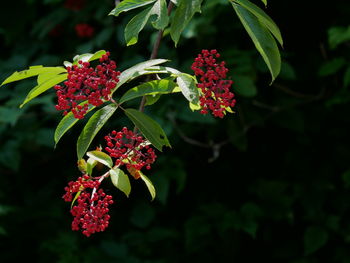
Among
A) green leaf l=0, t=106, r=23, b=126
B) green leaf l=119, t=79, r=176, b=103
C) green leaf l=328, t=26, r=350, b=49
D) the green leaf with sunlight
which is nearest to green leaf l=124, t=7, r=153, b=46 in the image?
the green leaf with sunlight

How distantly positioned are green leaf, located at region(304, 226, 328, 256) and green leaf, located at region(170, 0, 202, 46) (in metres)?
2.31

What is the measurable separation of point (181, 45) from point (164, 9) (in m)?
2.03

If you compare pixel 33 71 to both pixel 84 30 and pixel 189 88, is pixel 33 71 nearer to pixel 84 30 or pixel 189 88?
pixel 189 88

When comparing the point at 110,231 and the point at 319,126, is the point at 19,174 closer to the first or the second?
the point at 110,231

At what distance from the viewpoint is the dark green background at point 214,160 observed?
10.6 ft

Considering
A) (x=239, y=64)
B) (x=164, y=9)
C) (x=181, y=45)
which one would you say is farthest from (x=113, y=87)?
(x=181, y=45)

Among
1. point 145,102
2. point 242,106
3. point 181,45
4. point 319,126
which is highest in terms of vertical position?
point 145,102

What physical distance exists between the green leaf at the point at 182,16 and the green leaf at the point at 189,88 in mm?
97

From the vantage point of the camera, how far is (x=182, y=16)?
1.25 meters

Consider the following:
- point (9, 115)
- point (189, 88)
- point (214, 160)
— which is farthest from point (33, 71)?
point (214, 160)

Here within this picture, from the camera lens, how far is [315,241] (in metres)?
3.32

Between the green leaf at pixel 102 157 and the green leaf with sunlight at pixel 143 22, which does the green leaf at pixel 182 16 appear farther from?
the green leaf at pixel 102 157

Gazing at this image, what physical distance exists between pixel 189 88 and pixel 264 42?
7.6 inches

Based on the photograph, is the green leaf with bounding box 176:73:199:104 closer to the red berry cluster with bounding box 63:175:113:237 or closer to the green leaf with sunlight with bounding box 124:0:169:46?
the green leaf with sunlight with bounding box 124:0:169:46
